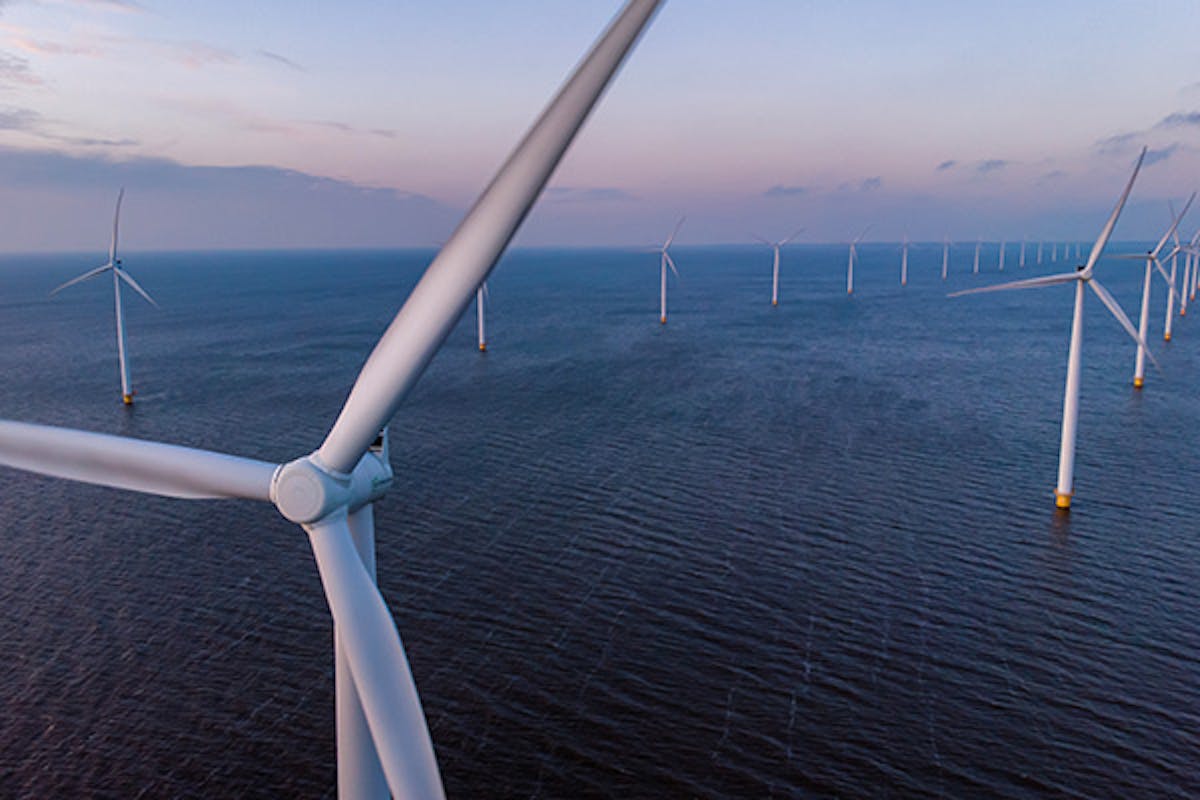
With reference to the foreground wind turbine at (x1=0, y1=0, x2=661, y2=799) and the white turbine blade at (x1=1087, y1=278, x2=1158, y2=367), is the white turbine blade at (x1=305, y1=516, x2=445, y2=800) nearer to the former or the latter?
the foreground wind turbine at (x1=0, y1=0, x2=661, y2=799)

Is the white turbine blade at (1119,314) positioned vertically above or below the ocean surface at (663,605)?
above

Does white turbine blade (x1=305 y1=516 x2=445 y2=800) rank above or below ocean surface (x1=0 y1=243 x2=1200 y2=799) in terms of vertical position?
above

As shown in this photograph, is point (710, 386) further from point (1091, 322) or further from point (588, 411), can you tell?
point (1091, 322)

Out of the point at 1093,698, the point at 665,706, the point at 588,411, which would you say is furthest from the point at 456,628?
the point at 588,411

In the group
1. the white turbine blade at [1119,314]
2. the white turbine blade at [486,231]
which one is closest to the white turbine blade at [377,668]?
the white turbine blade at [486,231]

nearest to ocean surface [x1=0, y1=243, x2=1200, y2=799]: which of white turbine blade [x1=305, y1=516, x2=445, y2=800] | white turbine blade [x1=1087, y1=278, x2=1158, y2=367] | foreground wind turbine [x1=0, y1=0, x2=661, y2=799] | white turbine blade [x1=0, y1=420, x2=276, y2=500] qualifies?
white turbine blade [x1=1087, y1=278, x2=1158, y2=367]

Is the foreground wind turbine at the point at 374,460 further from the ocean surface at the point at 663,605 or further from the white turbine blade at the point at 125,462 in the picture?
the ocean surface at the point at 663,605
